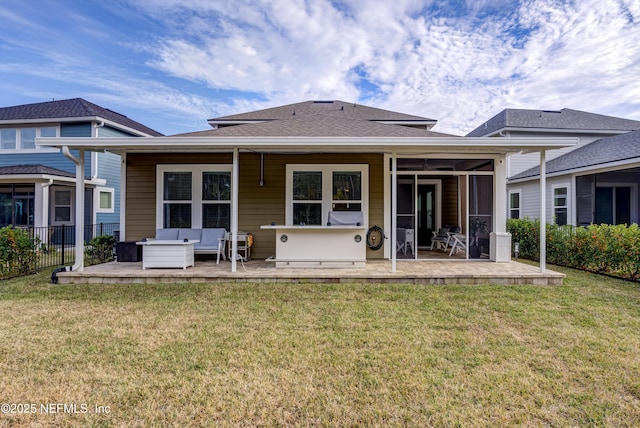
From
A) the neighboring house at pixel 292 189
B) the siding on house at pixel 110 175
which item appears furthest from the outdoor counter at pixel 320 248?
the siding on house at pixel 110 175

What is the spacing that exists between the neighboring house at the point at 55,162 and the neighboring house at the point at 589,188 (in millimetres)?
16554

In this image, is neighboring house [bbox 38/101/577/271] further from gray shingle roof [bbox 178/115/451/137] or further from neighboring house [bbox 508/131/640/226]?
neighboring house [bbox 508/131/640/226]

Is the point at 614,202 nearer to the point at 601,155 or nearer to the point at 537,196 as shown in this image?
the point at 537,196

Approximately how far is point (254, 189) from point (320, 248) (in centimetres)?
250

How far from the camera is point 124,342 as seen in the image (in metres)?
3.50

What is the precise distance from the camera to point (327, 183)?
7941mm

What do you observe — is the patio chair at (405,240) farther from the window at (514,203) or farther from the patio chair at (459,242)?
the window at (514,203)

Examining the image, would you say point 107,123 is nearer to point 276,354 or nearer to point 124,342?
point 124,342

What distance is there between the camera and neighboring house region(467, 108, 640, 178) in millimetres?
14484

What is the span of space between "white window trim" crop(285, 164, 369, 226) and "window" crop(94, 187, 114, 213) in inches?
378

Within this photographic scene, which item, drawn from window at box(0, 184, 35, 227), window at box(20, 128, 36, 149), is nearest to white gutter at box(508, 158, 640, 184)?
window at box(0, 184, 35, 227)

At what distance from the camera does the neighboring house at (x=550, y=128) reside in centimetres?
1448

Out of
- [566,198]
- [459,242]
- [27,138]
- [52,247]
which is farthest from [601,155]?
[27,138]

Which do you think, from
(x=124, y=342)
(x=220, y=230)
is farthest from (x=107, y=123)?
(x=124, y=342)
